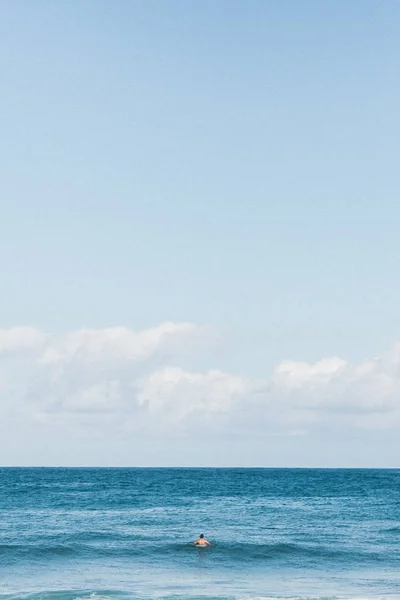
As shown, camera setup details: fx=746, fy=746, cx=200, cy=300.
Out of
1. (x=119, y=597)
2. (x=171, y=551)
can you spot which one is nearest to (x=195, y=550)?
(x=171, y=551)

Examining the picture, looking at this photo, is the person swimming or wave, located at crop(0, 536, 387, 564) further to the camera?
the person swimming

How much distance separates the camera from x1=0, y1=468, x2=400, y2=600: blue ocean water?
40.0m

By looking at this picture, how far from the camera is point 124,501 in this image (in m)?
83.4

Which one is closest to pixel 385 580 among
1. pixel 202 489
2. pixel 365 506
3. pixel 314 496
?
pixel 365 506

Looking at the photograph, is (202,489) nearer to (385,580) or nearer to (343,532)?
(343,532)

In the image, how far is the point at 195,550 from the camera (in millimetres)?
Answer: 50875

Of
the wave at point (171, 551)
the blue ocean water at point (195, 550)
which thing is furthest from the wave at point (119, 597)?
the wave at point (171, 551)

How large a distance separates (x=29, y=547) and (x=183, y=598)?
60.5 ft

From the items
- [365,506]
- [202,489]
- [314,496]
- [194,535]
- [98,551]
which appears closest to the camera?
[98,551]

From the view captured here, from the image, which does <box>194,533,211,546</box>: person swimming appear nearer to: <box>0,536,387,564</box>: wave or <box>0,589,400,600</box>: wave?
<box>0,536,387,564</box>: wave

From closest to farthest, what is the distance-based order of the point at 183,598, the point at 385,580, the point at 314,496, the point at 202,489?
the point at 183,598 < the point at 385,580 < the point at 314,496 < the point at 202,489

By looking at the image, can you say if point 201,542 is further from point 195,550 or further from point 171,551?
point 171,551

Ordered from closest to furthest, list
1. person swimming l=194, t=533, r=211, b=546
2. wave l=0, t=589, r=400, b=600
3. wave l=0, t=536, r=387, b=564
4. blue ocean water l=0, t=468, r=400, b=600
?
1. wave l=0, t=589, r=400, b=600
2. blue ocean water l=0, t=468, r=400, b=600
3. wave l=0, t=536, r=387, b=564
4. person swimming l=194, t=533, r=211, b=546

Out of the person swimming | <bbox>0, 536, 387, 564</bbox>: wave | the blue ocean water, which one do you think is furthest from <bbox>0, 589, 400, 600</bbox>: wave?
the person swimming
